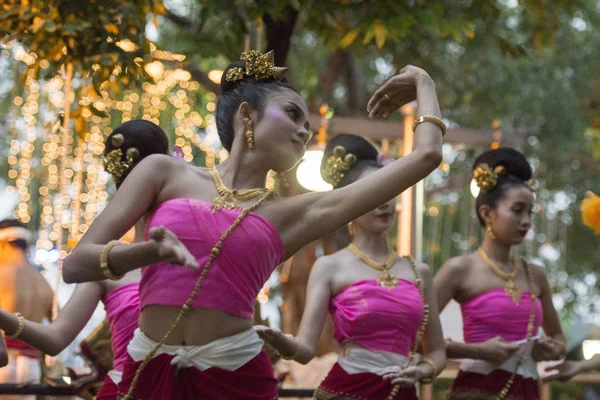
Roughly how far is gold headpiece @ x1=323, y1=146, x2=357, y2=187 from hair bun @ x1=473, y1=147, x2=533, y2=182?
99cm

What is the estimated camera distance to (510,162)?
557 centimetres

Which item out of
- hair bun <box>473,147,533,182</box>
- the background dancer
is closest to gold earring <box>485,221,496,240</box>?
hair bun <box>473,147,533,182</box>

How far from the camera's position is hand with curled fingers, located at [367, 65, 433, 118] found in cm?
330

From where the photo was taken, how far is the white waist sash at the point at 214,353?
10.1 ft

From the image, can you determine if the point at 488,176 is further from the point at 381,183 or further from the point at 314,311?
the point at 381,183

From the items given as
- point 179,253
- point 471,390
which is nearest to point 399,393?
point 471,390

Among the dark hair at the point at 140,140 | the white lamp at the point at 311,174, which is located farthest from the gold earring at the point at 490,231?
the dark hair at the point at 140,140

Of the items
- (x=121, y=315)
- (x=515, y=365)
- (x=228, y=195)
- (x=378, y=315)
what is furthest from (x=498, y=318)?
(x=228, y=195)

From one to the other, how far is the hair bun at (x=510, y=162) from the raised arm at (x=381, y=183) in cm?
235

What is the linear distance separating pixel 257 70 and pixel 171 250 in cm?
94

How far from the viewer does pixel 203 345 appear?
3.09 m

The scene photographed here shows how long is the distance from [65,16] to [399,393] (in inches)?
114

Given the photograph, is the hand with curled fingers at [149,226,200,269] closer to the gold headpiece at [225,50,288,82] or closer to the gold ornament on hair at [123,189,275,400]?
the gold ornament on hair at [123,189,275,400]

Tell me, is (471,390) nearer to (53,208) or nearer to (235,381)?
(235,381)
